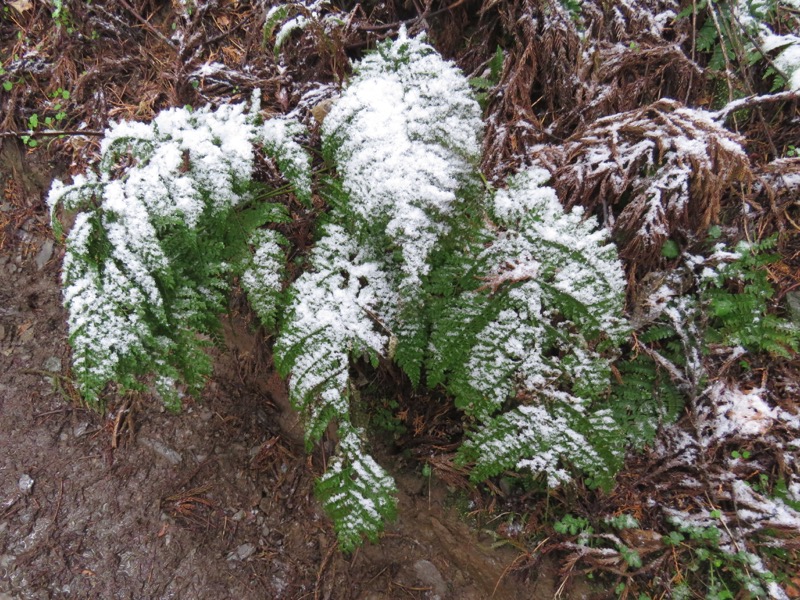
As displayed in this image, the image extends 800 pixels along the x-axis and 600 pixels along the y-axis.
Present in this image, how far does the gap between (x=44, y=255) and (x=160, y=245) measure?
70.0 inches

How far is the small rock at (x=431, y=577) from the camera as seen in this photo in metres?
2.52

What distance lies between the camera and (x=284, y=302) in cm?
218

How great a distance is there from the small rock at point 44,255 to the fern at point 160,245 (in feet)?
4.51

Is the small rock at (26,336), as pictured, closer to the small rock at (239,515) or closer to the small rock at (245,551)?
the small rock at (239,515)

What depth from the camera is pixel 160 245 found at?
2080 mm

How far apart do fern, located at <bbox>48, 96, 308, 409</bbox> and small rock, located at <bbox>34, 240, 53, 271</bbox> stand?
137cm

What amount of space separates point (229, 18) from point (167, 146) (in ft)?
4.45

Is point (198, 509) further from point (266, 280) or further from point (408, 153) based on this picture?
point (408, 153)

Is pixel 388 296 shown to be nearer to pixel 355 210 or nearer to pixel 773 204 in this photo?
pixel 355 210

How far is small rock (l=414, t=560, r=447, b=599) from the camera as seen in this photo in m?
2.52

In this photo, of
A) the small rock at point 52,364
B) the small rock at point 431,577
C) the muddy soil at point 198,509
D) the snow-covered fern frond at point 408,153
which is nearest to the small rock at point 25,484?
the muddy soil at point 198,509

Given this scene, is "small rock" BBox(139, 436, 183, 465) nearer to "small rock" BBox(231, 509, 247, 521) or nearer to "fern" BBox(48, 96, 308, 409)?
"small rock" BBox(231, 509, 247, 521)

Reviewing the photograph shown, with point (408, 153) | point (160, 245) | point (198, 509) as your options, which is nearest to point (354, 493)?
point (198, 509)

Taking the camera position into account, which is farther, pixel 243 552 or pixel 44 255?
pixel 44 255
